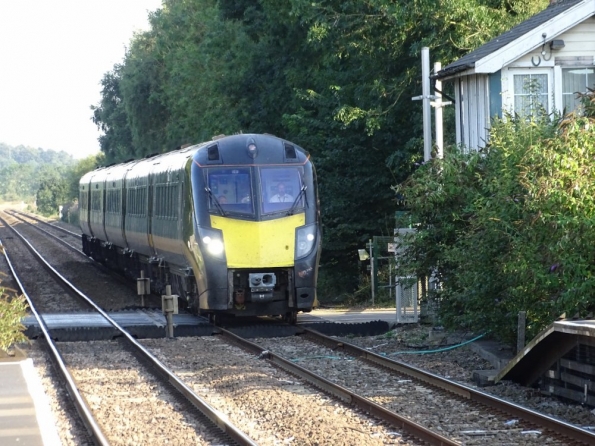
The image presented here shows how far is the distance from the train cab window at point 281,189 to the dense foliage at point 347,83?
272 inches

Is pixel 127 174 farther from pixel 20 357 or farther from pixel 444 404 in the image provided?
pixel 444 404

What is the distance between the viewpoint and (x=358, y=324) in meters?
18.1

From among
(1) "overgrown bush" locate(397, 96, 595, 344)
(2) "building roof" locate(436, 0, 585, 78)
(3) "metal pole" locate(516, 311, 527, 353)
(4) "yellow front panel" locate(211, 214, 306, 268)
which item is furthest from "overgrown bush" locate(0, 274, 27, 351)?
(2) "building roof" locate(436, 0, 585, 78)

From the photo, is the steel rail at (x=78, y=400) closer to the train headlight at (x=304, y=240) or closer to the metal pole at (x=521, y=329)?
the train headlight at (x=304, y=240)

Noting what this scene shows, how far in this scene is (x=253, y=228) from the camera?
1825 cm

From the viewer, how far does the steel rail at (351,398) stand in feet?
30.0

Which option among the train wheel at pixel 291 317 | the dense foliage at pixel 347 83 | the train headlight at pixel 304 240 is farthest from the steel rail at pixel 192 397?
the dense foliage at pixel 347 83

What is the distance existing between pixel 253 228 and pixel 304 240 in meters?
0.90

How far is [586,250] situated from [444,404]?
7.85 ft

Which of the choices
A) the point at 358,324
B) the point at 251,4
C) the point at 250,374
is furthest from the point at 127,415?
the point at 251,4

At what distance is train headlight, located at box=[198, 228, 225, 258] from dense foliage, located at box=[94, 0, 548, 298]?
8110 millimetres

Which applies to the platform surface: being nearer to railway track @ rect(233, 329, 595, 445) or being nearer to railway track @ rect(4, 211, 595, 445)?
railway track @ rect(4, 211, 595, 445)

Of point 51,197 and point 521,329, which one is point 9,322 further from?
point 51,197

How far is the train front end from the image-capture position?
18125 millimetres
